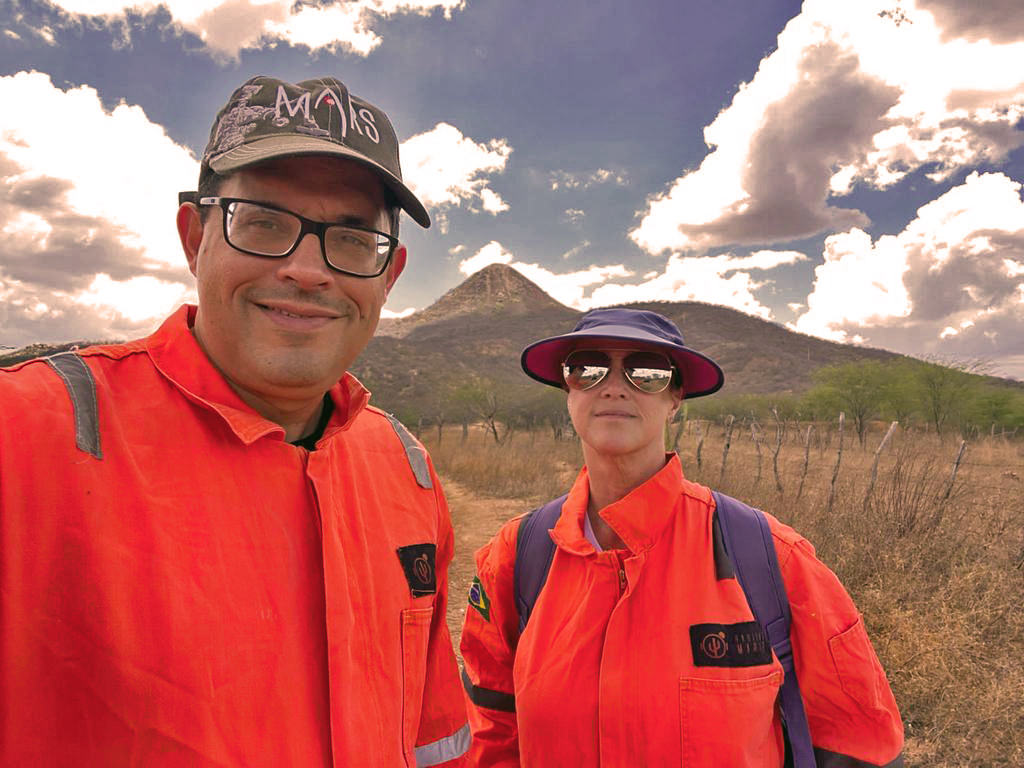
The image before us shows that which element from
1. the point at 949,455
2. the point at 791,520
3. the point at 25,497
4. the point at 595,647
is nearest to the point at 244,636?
the point at 25,497

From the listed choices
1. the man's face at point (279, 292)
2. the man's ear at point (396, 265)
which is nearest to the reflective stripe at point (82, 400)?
the man's face at point (279, 292)

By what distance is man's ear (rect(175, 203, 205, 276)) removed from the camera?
4.43ft

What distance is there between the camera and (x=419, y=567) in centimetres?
150

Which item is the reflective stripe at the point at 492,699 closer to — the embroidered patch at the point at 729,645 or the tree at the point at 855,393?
the embroidered patch at the point at 729,645

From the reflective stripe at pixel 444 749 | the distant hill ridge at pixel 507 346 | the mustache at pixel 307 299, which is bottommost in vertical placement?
the reflective stripe at pixel 444 749

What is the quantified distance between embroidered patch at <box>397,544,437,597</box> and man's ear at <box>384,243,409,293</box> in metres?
0.75

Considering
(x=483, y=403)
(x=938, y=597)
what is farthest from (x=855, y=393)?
(x=938, y=597)

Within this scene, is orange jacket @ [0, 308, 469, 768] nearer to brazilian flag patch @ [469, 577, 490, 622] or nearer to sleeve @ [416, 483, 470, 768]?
sleeve @ [416, 483, 470, 768]

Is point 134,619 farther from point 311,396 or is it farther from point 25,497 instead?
point 311,396

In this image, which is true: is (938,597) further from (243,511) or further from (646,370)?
(243,511)

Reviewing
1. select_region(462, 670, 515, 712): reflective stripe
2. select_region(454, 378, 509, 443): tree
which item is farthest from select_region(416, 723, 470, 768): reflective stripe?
select_region(454, 378, 509, 443): tree

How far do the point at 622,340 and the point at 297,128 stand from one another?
49.2 inches

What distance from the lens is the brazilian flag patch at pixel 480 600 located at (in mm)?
2037

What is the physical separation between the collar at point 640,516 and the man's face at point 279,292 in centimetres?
101
